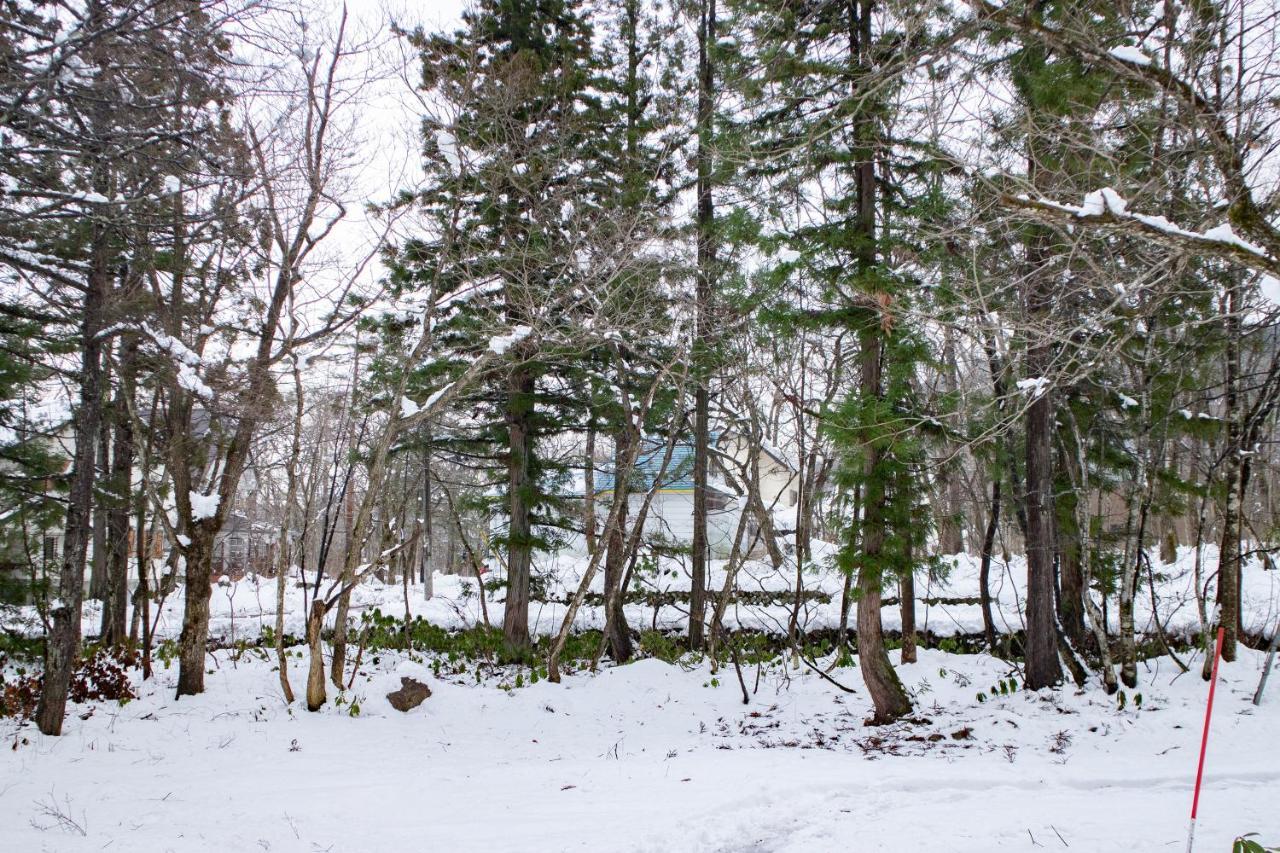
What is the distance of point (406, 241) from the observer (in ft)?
33.9

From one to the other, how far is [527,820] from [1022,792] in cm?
374

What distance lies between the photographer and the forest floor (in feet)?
16.3

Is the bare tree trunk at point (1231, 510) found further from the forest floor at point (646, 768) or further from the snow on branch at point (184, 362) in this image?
the snow on branch at point (184, 362)

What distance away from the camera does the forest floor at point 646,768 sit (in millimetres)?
4957

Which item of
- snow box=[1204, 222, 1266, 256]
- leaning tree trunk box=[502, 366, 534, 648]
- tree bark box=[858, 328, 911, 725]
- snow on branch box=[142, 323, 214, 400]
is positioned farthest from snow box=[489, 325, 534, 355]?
snow box=[1204, 222, 1266, 256]

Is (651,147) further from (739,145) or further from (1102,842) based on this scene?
(1102,842)

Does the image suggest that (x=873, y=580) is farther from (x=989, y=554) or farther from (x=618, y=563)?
(x=618, y=563)

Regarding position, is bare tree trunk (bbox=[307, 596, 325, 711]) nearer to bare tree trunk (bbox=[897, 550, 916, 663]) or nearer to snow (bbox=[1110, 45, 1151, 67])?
bare tree trunk (bbox=[897, 550, 916, 663])

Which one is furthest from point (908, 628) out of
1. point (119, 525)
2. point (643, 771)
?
point (119, 525)

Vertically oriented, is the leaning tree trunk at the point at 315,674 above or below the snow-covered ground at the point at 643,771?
above

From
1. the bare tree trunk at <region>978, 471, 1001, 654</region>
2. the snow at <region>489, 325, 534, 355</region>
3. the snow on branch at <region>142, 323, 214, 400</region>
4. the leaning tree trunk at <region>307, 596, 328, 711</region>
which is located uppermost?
the snow at <region>489, 325, 534, 355</region>

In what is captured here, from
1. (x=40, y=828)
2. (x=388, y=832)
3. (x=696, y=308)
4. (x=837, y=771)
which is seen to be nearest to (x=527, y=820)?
(x=388, y=832)

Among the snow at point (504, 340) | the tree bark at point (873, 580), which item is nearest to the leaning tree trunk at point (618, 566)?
the snow at point (504, 340)

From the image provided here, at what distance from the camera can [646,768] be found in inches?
271
